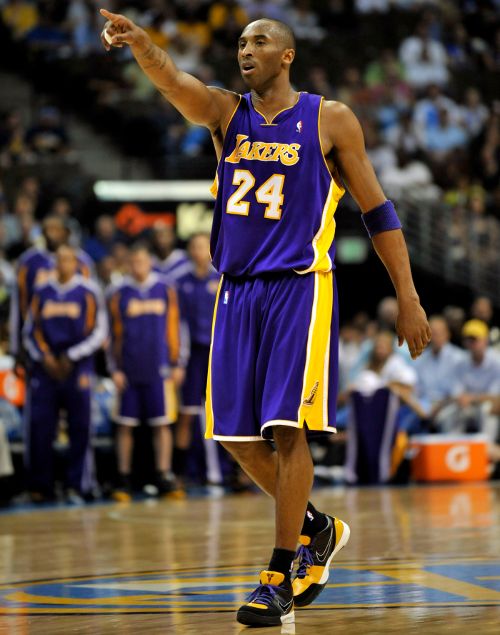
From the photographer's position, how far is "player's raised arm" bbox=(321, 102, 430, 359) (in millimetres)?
4980

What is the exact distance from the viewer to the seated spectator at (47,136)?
15875 millimetres

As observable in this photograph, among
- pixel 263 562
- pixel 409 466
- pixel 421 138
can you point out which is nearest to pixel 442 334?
pixel 409 466

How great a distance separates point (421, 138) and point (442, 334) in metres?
5.56

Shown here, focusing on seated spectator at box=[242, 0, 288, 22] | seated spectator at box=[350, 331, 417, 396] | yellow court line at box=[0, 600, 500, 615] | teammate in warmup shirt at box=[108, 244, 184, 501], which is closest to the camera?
yellow court line at box=[0, 600, 500, 615]

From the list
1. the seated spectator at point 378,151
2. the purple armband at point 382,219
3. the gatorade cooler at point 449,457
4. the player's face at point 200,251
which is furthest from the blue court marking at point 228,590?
the seated spectator at point 378,151

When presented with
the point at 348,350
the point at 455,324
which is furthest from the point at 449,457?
the point at 455,324

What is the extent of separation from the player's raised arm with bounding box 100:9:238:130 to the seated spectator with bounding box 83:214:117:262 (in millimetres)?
8742

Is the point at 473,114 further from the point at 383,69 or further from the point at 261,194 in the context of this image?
the point at 261,194

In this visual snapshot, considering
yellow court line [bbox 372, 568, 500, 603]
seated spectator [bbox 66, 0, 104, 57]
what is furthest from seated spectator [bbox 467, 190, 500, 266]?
yellow court line [bbox 372, 568, 500, 603]

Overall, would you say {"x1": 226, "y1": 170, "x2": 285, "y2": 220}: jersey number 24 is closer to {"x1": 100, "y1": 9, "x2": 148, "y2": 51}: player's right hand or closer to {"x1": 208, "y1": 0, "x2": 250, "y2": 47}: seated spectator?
{"x1": 100, "y1": 9, "x2": 148, "y2": 51}: player's right hand

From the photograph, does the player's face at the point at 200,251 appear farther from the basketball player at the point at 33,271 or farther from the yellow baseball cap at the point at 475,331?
the yellow baseball cap at the point at 475,331

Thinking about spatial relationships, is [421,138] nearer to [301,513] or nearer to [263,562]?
[263,562]

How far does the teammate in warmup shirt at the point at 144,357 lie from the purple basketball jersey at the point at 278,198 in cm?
634

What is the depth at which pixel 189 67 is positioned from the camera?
58.7 feet
